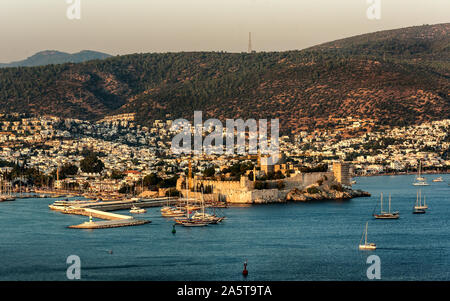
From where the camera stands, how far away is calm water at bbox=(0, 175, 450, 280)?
30.2m

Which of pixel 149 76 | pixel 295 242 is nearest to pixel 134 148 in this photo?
pixel 149 76

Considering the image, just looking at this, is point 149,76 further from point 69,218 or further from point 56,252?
point 56,252

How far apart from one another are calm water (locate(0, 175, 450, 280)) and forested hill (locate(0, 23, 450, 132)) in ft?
212

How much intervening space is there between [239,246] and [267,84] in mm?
93089

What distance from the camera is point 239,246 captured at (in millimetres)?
36188

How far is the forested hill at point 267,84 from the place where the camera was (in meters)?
116

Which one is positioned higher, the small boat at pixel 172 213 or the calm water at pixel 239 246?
the small boat at pixel 172 213
